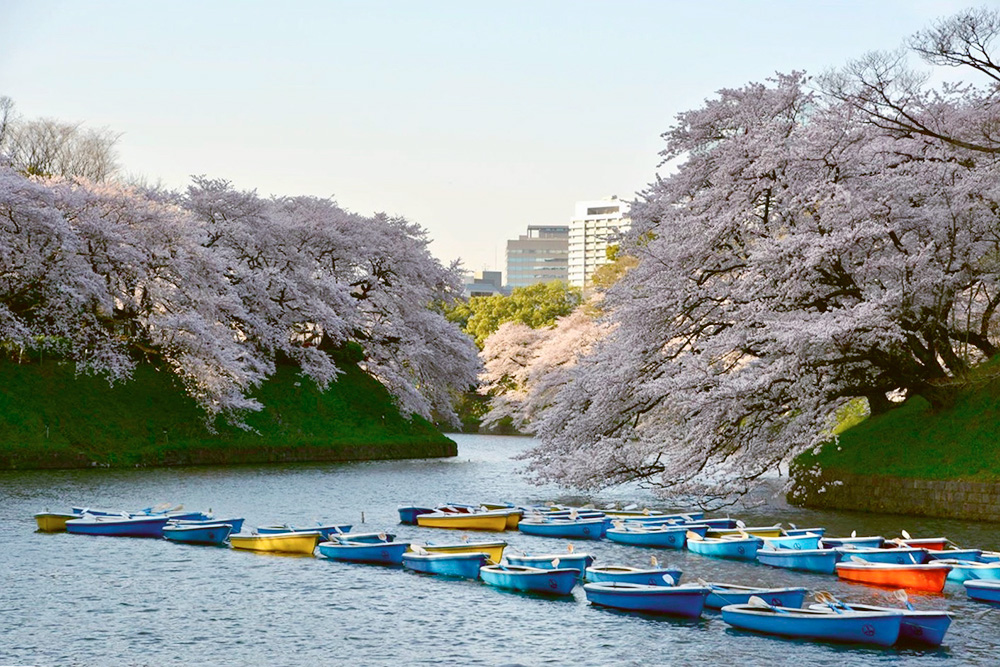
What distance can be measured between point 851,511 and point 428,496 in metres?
13.9

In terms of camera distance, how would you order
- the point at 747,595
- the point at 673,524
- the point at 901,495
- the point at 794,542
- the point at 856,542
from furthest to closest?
1. the point at 901,495
2. the point at 673,524
3. the point at 794,542
4. the point at 856,542
5. the point at 747,595

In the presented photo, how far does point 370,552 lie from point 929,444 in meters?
17.1

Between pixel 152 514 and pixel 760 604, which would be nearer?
pixel 760 604

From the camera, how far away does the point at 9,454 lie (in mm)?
43594

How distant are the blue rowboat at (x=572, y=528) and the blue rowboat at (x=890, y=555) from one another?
7052 mm

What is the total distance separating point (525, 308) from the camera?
108 meters

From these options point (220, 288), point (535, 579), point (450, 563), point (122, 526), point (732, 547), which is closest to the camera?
point (535, 579)

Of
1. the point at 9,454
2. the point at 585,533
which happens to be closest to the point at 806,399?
the point at 585,533

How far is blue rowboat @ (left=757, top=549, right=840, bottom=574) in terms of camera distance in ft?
85.3

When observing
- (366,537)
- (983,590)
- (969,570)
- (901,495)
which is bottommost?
(983,590)

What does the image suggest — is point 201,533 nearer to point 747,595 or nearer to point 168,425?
point 747,595

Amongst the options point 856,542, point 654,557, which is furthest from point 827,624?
point 856,542

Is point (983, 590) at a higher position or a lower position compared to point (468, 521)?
lower

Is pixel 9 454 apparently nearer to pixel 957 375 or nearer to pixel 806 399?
pixel 806 399
